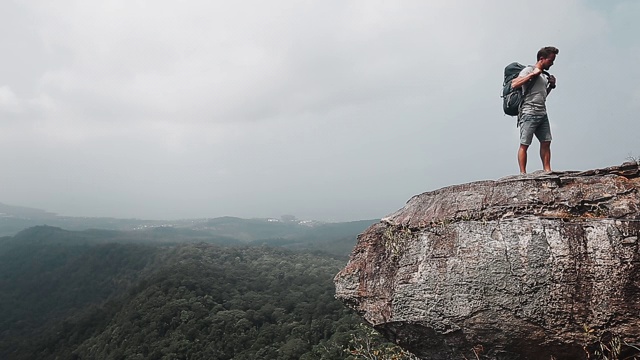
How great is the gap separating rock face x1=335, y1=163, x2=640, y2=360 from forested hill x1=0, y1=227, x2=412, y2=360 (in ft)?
13.4

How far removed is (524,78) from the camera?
22.6 feet

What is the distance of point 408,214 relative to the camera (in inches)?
270

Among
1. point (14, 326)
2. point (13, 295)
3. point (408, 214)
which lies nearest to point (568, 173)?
point (408, 214)

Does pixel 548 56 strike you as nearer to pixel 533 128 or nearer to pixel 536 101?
pixel 536 101

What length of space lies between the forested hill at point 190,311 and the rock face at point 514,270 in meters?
4.08

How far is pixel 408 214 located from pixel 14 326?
91836mm

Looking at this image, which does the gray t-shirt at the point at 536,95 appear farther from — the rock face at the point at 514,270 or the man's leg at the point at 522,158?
the rock face at the point at 514,270

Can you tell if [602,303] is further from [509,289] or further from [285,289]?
[285,289]

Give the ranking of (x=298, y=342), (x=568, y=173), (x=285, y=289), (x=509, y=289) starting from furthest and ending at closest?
(x=285, y=289) < (x=298, y=342) < (x=568, y=173) < (x=509, y=289)

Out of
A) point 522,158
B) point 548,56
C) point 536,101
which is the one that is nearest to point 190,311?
point 522,158

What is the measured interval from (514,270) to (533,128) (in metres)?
3.15

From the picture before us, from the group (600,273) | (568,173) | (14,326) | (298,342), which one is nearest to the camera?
(600,273)

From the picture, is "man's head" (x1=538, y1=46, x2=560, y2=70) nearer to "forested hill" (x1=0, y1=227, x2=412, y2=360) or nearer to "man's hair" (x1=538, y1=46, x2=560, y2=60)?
"man's hair" (x1=538, y1=46, x2=560, y2=60)

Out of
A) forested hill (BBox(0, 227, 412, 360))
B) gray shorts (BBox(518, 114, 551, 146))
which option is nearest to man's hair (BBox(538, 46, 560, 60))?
gray shorts (BBox(518, 114, 551, 146))
